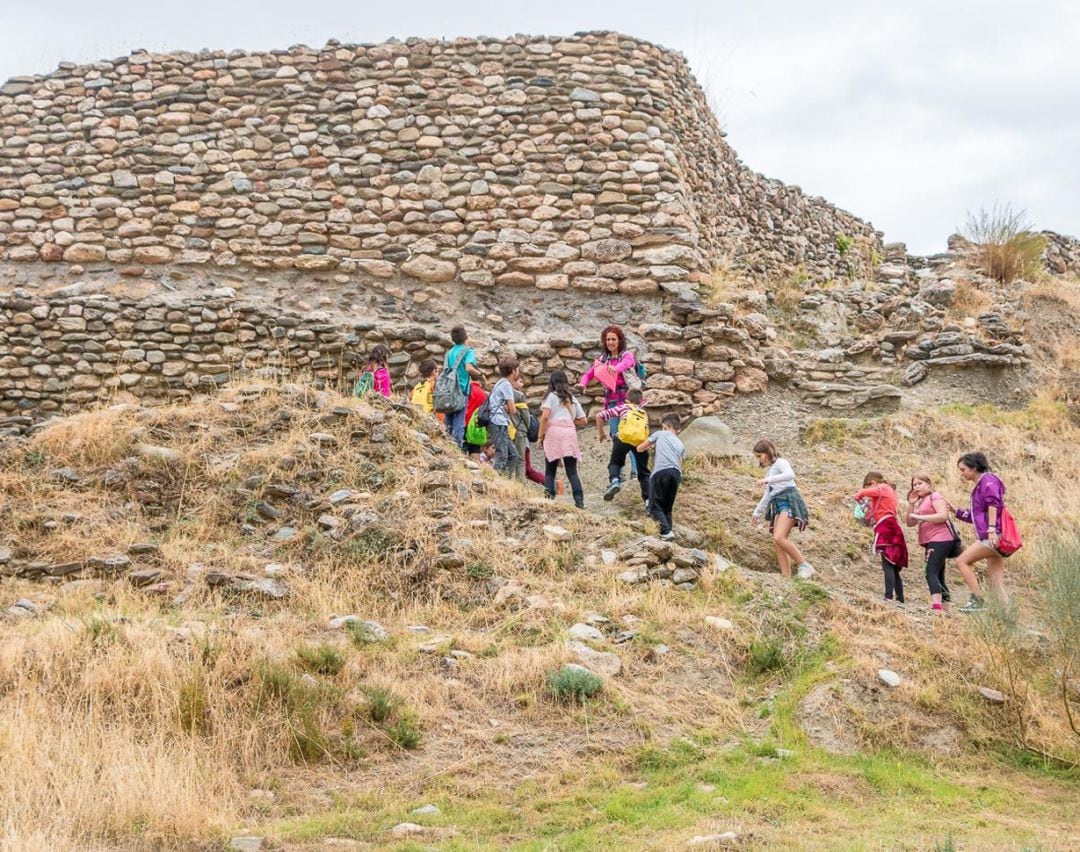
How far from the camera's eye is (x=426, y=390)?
470 inches

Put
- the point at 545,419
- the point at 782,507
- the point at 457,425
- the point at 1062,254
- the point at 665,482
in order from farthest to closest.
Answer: the point at 1062,254 → the point at 457,425 → the point at 545,419 → the point at 665,482 → the point at 782,507

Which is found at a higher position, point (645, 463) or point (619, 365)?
point (619, 365)

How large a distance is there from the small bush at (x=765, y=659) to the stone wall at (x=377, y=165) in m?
6.70

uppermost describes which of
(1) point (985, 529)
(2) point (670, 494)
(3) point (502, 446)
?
(3) point (502, 446)

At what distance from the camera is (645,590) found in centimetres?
827

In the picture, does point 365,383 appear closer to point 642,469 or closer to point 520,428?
point 520,428

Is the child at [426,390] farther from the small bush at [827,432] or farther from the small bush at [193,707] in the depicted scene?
the small bush at [193,707]

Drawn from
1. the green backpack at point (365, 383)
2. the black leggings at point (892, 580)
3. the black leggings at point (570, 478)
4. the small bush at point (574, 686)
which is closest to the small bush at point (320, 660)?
the small bush at point (574, 686)

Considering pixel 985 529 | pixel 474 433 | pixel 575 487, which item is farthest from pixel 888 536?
pixel 474 433

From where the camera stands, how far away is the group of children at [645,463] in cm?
915

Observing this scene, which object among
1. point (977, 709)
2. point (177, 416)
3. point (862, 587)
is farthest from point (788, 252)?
point (977, 709)

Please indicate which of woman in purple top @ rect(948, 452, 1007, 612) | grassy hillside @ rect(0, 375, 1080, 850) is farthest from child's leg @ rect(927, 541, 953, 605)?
grassy hillside @ rect(0, 375, 1080, 850)

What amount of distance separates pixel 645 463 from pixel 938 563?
280 centimetres

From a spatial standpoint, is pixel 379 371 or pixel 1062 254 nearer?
pixel 379 371
